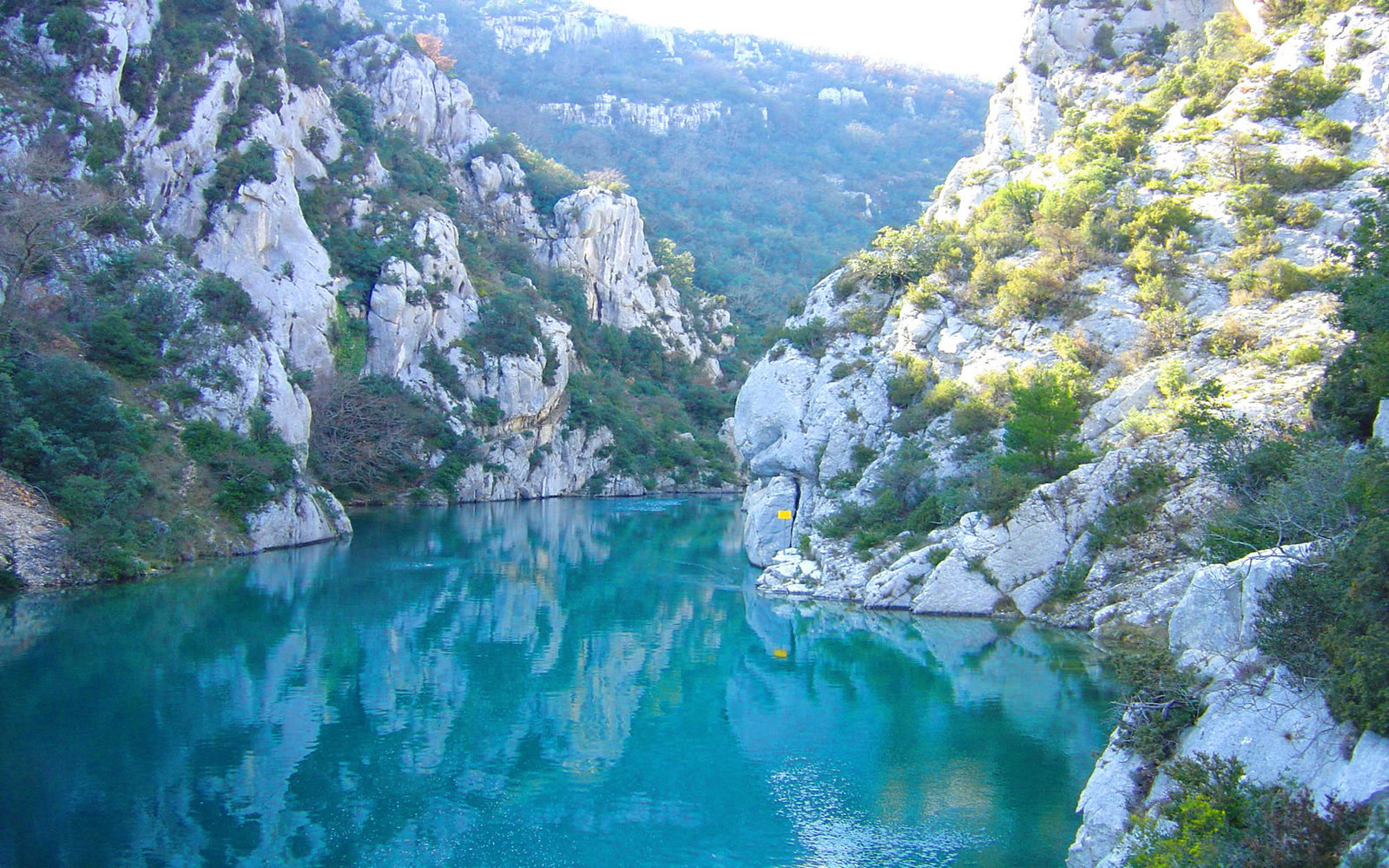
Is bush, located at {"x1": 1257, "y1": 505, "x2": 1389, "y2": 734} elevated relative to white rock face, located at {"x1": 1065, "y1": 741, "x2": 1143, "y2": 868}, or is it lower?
elevated

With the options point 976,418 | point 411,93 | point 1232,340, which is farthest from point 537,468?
point 1232,340

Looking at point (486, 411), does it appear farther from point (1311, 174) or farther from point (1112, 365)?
point (1311, 174)

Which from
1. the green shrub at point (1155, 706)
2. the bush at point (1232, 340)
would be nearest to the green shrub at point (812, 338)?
the bush at point (1232, 340)

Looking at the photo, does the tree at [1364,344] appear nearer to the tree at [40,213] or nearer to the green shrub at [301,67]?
the tree at [40,213]

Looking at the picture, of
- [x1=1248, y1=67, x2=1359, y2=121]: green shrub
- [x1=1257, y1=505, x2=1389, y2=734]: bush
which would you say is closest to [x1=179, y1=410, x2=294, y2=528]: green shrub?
[x1=1257, y1=505, x2=1389, y2=734]: bush

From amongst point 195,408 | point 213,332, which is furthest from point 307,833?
point 213,332

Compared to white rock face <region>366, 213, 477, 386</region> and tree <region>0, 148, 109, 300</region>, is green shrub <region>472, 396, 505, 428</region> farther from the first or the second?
tree <region>0, 148, 109, 300</region>
